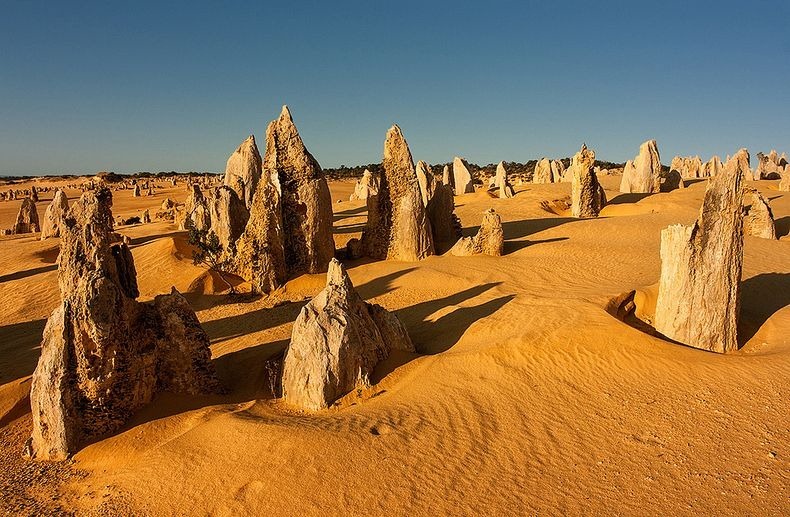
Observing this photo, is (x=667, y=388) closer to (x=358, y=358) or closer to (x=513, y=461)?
(x=513, y=461)

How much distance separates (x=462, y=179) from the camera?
38.7 meters

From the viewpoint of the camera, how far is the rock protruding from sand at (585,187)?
79.0 feet

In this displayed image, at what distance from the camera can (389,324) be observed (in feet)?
29.8

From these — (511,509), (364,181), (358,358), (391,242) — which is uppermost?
(364,181)

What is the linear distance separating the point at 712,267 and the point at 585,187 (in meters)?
16.6

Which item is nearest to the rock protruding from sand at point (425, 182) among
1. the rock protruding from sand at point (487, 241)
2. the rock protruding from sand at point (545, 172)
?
the rock protruding from sand at point (487, 241)

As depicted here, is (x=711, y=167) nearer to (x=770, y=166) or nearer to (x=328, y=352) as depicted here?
(x=770, y=166)

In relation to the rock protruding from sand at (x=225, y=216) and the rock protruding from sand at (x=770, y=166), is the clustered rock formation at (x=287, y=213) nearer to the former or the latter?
the rock protruding from sand at (x=225, y=216)

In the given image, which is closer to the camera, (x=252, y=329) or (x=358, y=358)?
(x=358, y=358)

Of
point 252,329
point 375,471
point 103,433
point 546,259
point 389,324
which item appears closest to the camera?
point 375,471

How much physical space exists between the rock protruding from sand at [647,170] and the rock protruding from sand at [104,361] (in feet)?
105

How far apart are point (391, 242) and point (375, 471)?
10.8 meters

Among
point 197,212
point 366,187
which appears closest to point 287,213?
point 197,212

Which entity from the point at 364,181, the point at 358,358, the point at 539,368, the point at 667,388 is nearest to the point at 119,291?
the point at 358,358
